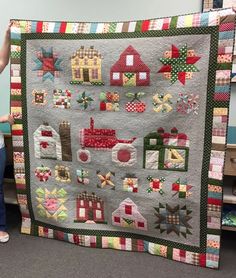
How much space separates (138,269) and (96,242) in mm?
324

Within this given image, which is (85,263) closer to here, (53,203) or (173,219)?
(53,203)

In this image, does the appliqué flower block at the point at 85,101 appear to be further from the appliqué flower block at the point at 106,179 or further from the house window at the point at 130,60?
the appliqué flower block at the point at 106,179

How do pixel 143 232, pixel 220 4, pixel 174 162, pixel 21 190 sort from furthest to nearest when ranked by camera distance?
pixel 220 4, pixel 21 190, pixel 143 232, pixel 174 162

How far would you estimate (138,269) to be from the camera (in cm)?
179

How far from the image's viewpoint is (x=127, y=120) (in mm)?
1777

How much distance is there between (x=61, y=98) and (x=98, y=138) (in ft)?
1.03

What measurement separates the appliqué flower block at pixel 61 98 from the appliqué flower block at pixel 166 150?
0.49 m

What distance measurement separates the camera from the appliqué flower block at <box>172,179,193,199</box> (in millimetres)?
1752

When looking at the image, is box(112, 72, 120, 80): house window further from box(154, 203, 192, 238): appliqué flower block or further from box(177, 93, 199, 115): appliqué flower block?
box(154, 203, 192, 238): appliqué flower block

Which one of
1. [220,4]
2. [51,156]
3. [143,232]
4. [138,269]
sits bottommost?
[138,269]

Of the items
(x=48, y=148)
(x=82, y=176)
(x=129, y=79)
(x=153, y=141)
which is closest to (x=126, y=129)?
(x=153, y=141)

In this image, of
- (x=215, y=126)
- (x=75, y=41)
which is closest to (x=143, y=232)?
(x=215, y=126)

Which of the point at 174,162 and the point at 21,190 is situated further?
the point at 21,190

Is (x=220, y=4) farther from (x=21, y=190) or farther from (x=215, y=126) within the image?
(x=21, y=190)
